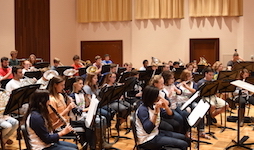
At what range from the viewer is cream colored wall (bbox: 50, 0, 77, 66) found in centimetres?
1567

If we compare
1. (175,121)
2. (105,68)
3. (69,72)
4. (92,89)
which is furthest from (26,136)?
(105,68)

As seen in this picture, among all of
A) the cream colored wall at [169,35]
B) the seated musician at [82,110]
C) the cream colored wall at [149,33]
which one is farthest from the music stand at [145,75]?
the cream colored wall at [169,35]

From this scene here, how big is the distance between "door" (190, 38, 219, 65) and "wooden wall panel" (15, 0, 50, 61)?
6.67 m

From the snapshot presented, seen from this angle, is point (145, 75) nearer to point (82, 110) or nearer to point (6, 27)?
point (82, 110)

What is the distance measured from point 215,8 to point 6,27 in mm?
8724

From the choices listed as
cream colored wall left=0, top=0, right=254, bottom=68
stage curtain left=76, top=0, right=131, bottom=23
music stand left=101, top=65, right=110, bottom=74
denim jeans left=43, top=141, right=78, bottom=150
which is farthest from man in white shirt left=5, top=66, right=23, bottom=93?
stage curtain left=76, top=0, right=131, bottom=23

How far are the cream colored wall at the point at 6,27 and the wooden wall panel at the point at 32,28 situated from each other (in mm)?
426

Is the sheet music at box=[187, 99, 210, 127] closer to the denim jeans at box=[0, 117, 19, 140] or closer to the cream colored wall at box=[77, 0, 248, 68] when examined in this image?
the denim jeans at box=[0, 117, 19, 140]

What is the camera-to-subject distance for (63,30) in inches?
643

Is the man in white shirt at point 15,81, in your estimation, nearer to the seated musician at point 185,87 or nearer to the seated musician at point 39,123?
the seated musician at point 39,123

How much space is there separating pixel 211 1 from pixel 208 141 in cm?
947

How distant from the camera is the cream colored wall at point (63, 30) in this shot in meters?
15.7

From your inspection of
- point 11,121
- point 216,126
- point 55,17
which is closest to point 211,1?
point 55,17

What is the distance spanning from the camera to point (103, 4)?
53.6 feet
